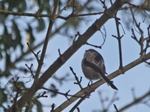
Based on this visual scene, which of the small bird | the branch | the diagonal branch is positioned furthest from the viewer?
the small bird

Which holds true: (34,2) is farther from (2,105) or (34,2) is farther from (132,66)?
(132,66)

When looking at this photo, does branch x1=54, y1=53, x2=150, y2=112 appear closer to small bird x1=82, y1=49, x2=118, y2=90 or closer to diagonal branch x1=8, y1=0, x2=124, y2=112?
diagonal branch x1=8, y1=0, x2=124, y2=112

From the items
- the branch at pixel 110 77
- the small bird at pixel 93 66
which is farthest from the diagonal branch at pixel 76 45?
the small bird at pixel 93 66

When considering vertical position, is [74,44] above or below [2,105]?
below

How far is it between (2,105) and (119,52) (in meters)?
1.68

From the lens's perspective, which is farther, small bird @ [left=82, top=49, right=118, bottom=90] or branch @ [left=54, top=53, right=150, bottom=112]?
small bird @ [left=82, top=49, right=118, bottom=90]

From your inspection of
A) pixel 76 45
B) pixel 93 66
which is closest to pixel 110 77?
pixel 76 45

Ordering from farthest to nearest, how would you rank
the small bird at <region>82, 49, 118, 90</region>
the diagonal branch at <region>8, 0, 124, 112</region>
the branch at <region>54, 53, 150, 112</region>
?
1. the small bird at <region>82, 49, 118, 90</region>
2. the branch at <region>54, 53, 150, 112</region>
3. the diagonal branch at <region>8, 0, 124, 112</region>

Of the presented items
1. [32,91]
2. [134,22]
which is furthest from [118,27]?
[32,91]

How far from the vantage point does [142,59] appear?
2.63m

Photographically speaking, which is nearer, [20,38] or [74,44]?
[74,44]

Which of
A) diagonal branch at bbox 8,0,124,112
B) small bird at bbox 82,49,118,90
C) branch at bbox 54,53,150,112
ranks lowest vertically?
branch at bbox 54,53,150,112

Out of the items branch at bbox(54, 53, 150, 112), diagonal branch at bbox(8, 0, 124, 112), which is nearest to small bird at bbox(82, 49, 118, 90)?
branch at bbox(54, 53, 150, 112)

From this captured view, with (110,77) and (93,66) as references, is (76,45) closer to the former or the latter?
(110,77)
